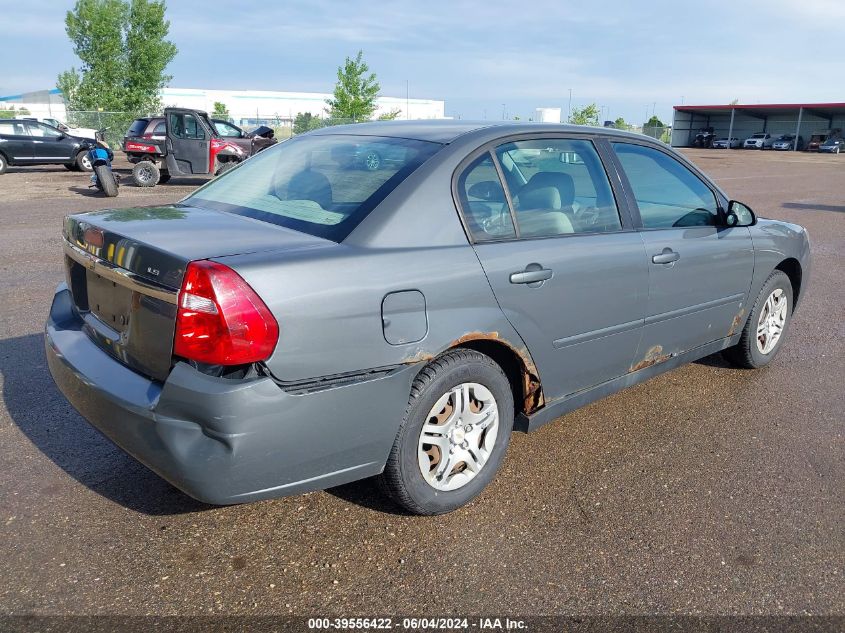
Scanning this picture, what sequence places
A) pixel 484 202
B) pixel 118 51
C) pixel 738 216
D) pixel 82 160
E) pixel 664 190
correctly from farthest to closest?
1. pixel 118 51
2. pixel 82 160
3. pixel 738 216
4. pixel 664 190
5. pixel 484 202

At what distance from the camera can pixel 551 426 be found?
3.98m

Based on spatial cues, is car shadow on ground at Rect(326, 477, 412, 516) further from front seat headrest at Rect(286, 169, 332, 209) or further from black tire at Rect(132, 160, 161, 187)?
black tire at Rect(132, 160, 161, 187)

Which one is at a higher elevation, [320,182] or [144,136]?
[144,136]

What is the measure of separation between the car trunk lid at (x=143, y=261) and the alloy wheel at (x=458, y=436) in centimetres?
84

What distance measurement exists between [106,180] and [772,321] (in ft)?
45.9

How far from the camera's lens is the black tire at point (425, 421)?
275cm

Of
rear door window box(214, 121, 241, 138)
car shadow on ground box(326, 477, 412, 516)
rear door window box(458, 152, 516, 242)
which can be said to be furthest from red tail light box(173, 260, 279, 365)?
rear door window box(214, 121, 241, 138)

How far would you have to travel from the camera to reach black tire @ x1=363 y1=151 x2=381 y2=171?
10.2ft

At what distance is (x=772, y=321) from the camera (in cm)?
490

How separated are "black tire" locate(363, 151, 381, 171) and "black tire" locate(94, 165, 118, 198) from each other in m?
13.6

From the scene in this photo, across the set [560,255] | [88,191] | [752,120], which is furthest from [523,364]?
[752,120]

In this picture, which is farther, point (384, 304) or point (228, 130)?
point (228, 130)

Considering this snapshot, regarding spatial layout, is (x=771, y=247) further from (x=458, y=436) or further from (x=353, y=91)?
(x=353, y=91)

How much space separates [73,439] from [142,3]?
163 ft
